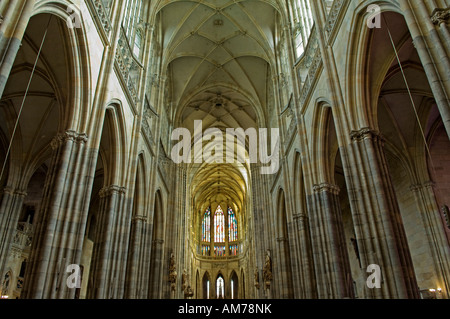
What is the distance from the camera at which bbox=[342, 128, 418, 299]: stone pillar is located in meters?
7.17

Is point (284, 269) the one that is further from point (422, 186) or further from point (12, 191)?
point (12, 191)

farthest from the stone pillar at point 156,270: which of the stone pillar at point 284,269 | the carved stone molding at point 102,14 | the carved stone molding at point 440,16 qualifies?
the carved stone molding at point 440,16

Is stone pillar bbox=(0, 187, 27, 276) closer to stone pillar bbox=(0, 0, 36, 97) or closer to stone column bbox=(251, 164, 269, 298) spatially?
stone pillar bbox=(0, 0, 36, 97)

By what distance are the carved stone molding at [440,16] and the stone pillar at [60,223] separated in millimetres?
7970

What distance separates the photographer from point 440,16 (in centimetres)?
569

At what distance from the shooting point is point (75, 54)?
9023 mm

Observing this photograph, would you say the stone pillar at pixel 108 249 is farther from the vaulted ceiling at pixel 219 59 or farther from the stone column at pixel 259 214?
the stone column at pixel 259 214

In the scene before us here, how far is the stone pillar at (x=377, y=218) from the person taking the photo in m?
7.17

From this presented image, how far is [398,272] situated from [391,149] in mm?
8692

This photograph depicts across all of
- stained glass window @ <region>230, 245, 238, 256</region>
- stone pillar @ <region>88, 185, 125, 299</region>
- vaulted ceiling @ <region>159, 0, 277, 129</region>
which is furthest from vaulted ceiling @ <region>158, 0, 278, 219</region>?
stained glass window @ <region>230, 245, 238, 256</region>

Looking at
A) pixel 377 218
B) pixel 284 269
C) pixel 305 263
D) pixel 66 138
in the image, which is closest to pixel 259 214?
pixel 284 269

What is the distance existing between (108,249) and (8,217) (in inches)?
220

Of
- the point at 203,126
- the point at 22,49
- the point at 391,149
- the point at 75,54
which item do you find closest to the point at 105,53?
the point at 75,54

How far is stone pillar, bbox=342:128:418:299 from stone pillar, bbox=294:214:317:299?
20.9 feet
